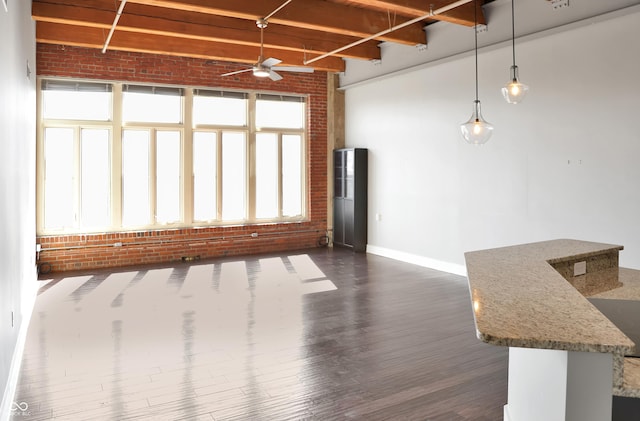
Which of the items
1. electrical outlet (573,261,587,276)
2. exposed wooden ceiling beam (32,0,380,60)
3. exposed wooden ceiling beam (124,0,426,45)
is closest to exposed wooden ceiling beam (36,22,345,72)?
exposed wooden ceiling beam (32,0,380,60)

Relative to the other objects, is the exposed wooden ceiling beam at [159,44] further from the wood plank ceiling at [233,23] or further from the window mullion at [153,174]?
the window mullion at [153,174]

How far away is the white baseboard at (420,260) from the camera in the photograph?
23.3 feet

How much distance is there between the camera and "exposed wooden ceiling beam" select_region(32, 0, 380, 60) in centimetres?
602

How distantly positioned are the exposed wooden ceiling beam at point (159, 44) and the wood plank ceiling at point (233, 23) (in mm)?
13

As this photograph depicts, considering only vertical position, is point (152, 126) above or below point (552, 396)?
above

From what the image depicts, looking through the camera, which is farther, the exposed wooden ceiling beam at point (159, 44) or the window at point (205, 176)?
the window at point (205, 176)

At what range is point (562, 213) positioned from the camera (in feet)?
18.2

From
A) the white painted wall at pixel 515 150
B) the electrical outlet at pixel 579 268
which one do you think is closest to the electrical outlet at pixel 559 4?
the white painted wall at pixel 515 150

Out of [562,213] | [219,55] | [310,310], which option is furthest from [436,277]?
[219,55]

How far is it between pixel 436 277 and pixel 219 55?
497cm

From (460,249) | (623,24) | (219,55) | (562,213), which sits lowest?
(460,249)

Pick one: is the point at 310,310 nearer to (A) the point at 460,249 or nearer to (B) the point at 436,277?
(B) the point at 436,277

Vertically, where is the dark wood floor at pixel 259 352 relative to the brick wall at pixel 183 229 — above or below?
below

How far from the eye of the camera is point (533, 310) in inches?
68.2
